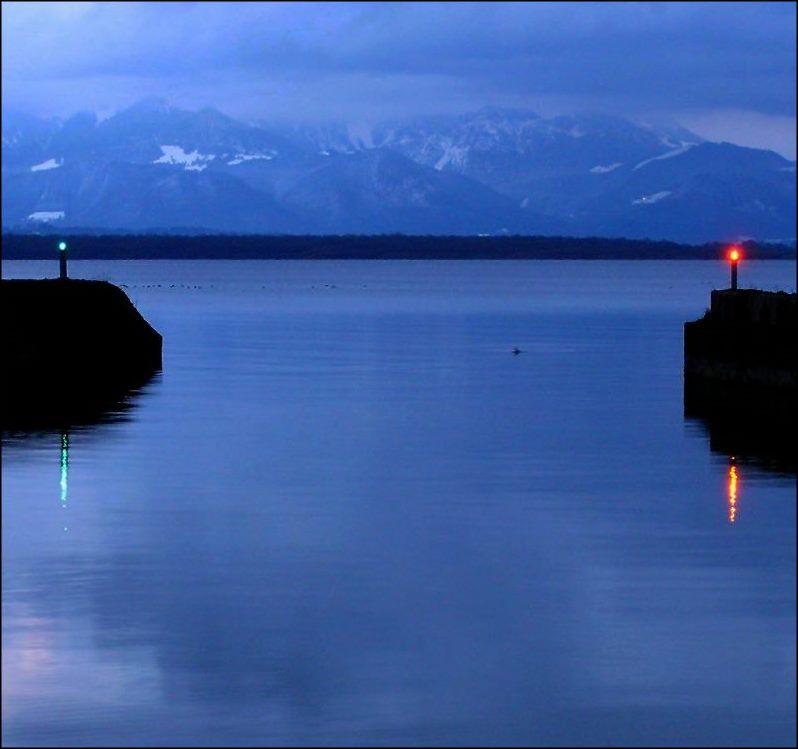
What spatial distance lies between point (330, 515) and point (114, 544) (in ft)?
13.6

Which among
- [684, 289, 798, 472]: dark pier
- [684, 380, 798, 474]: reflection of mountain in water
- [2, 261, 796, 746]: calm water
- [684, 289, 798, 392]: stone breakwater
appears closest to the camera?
[2, 261, 796, 746]: calm water

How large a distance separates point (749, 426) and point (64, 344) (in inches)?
800

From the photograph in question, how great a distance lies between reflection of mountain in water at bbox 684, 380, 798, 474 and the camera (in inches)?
1342

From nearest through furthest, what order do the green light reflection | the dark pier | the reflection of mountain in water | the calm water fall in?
the calm water, the green light reflection, the reflection of mountain in water, the dark pier

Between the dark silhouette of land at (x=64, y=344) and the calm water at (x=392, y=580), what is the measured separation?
270cm

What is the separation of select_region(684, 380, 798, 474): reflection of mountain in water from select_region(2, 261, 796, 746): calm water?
0.63 meters

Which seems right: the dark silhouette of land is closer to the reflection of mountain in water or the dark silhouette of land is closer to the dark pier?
the reflection of mountain in water

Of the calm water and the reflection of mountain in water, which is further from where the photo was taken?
the reflection of mountain in water

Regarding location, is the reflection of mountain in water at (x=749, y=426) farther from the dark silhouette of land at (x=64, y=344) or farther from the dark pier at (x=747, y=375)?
the dark silhouette of land at (x=64, y=344)

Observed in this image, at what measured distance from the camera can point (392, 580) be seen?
21.7m

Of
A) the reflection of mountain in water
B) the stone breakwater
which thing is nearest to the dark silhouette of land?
the reflection of mountain in water

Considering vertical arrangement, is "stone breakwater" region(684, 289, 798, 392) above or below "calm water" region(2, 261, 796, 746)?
above

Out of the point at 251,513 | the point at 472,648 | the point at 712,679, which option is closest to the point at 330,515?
the point at 251,513

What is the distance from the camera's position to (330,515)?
27.4 m
